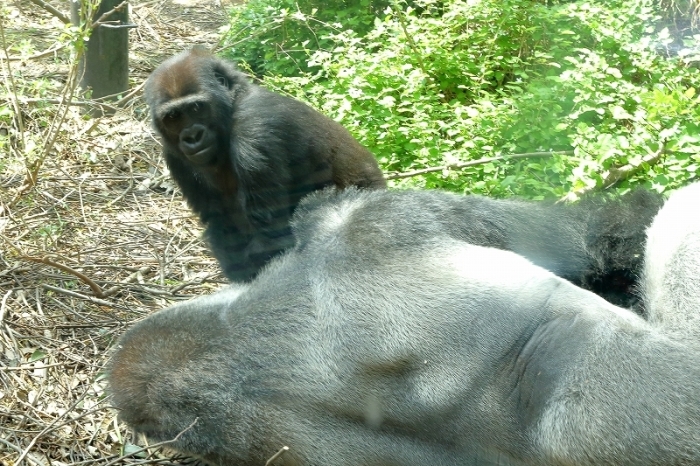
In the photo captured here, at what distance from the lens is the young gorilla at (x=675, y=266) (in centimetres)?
188

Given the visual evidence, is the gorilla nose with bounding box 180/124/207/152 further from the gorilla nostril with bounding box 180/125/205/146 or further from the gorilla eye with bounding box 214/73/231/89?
the gorilla eye with bounding box 214/73/231/89

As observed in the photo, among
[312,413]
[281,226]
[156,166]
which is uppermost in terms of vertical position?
[312,413]

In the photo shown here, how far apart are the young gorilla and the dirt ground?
4.34ft

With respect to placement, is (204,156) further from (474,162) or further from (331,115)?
(474,162)

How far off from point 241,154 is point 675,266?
Result: 1840mm

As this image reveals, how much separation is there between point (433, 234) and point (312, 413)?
51cm

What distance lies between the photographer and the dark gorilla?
3279mm

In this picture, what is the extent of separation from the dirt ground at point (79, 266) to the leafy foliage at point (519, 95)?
103cm

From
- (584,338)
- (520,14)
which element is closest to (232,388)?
(584,338)

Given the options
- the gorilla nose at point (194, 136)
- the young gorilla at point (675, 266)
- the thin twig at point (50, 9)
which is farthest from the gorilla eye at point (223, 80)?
the young gorilla at point (675, 266)

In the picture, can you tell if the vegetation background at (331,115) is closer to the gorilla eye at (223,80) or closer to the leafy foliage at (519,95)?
the leafy foliage at (519,95)

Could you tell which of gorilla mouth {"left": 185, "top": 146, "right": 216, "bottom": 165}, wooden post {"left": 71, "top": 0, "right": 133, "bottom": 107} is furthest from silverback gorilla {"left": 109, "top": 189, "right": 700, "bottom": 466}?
wooden post {"left": 71, "top": 0, "right": 133, "bottom": 107}

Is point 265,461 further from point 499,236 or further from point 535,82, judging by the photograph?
point 535,82

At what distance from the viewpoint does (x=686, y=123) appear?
346 cm
